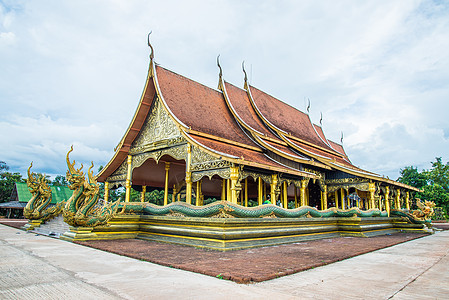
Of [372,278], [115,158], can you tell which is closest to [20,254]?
[372,278]

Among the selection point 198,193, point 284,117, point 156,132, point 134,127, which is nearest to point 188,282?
point 156,132

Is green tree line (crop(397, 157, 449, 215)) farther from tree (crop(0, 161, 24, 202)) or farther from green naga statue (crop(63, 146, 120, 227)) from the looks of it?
tree (crop(0, 161, 24, 202))

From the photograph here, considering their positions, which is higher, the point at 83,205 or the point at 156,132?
the point at 156,132

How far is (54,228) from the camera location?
1059 centimetres

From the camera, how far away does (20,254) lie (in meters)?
5.50

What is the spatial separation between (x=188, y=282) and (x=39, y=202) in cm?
1128

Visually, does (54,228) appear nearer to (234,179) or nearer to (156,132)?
(156,132)

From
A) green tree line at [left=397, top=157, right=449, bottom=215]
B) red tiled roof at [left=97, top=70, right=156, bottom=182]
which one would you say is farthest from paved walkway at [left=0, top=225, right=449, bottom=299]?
green tree line at [left=397, top=157, right=449, bottom=215]

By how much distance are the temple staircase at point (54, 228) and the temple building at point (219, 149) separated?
2353 millimetres

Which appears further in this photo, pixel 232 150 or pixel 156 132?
pixel 156 132

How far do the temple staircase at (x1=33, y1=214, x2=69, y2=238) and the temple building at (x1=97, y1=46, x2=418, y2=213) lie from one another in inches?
92.6

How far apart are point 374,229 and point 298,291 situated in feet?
32.4

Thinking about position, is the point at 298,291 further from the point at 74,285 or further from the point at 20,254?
the point at 20,254

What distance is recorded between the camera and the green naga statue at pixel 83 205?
8312mm
